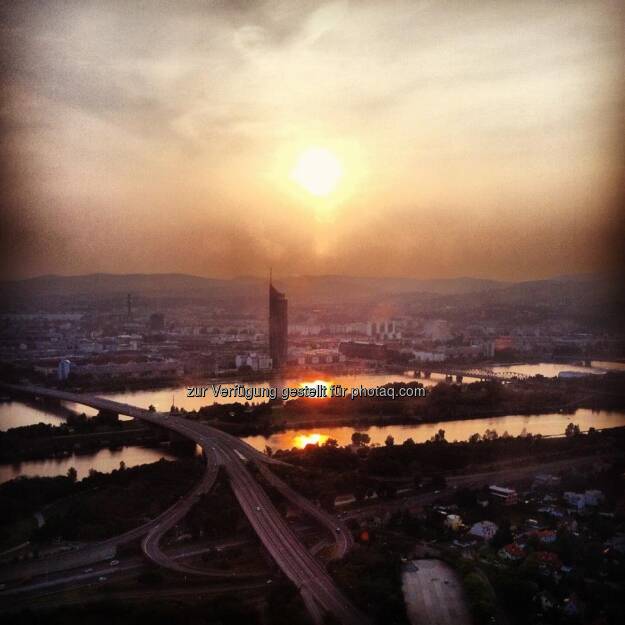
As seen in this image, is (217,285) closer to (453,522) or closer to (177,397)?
(177,397)

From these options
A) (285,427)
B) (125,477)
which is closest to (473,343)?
(285,427)

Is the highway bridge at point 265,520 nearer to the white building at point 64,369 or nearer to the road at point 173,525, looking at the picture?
the road at point 173,525

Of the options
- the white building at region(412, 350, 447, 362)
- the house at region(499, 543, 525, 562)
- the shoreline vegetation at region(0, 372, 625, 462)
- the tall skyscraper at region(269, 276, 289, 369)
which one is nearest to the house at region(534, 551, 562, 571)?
the house at region(499, 543, 525, 562)

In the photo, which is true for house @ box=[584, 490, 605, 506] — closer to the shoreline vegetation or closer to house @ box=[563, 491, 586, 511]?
house @ box=[563, 491, 586, 511]

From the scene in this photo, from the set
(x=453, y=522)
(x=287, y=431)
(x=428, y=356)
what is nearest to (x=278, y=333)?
(x=287, y=431)

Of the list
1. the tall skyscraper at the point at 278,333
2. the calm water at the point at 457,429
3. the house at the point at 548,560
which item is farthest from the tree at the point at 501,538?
the tall skyscraper at the point at 278,333

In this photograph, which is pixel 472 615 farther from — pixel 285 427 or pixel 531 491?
pixel 285 427
